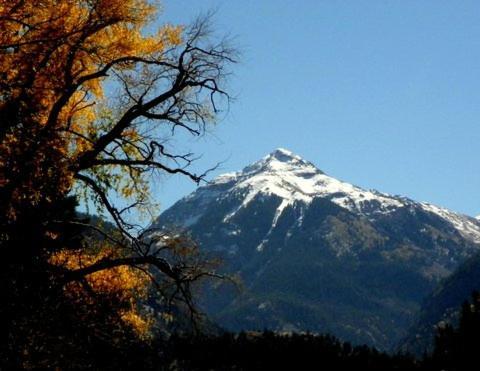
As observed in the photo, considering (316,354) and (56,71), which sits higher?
(56,71)

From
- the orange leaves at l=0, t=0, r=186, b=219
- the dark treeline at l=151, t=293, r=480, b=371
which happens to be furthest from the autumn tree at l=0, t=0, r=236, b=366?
the dark treeline at l=151, t=293, r=480, b=371

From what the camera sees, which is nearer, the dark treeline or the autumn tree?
the autumn tree

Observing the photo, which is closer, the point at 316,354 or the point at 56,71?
the point at 56,71

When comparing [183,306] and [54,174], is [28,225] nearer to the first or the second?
[54,174]

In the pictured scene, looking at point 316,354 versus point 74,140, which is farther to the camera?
point 316,354

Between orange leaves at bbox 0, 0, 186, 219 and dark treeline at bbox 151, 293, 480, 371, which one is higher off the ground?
orange leaves at bbox 0, 0, 186, 219

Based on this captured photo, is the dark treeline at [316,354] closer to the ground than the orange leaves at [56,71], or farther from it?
closer to the ground

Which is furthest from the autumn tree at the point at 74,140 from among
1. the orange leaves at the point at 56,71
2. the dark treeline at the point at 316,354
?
the dark treeline at the point at 316,354

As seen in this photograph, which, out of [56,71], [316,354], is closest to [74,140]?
[56,71]

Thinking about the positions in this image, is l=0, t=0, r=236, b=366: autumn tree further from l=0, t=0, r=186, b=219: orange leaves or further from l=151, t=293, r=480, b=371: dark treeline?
l=151, t=293, r=480, b=371: dark treeline

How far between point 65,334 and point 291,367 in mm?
39624

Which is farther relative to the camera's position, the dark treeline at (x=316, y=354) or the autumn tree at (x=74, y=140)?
the dark treeline at (x=316, y=354)

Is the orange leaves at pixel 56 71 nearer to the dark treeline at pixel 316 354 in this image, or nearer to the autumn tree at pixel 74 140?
the autumn tree at pixel 74 140

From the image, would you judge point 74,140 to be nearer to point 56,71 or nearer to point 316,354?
point 56,71
